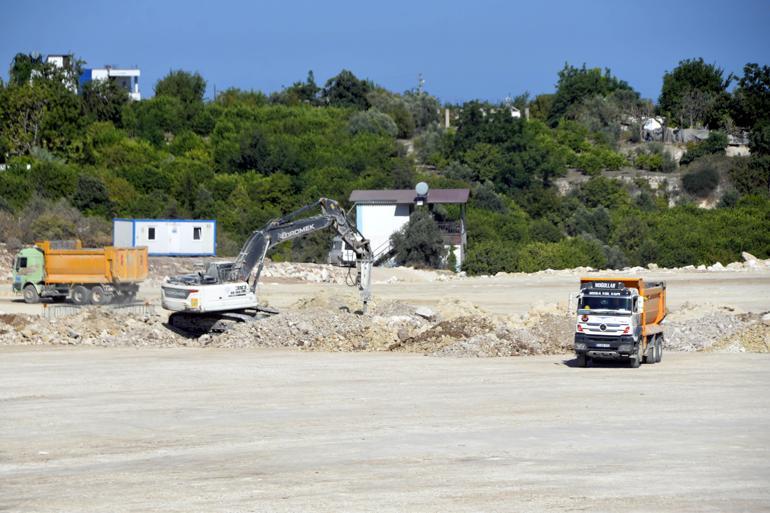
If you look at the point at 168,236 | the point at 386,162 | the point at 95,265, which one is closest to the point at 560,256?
the point at 168,236

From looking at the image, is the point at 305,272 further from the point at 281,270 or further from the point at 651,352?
the point at 651,352

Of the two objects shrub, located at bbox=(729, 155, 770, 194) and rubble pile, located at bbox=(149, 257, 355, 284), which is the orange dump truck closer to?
rubble pile, located at bbox=(149, 257, 355, 284)

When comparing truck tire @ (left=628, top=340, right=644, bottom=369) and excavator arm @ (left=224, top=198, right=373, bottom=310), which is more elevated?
excavator arm @ (left=224, top=198, right=373, bottom=310)

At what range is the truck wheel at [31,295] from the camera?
153 ft


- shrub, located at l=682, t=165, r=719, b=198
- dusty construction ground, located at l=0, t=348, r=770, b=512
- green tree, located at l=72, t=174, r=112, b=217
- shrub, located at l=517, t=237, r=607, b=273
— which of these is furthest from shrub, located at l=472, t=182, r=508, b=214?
dusty construction ground, located at l=0, t=348, r=770, b=512

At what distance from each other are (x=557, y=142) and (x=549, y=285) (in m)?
47.7

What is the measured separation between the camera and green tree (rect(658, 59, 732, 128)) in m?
113

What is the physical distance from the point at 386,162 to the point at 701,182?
980 inches

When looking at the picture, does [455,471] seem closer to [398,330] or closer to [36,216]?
[398,330]

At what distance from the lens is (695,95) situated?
116188 millimetres

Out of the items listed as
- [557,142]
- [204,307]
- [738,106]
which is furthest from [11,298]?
[738,106]

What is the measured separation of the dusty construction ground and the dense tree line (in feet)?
122

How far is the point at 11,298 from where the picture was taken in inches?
1960

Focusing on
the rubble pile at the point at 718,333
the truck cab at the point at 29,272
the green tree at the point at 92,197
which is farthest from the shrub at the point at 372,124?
the rubble pile at the point at 718,333
